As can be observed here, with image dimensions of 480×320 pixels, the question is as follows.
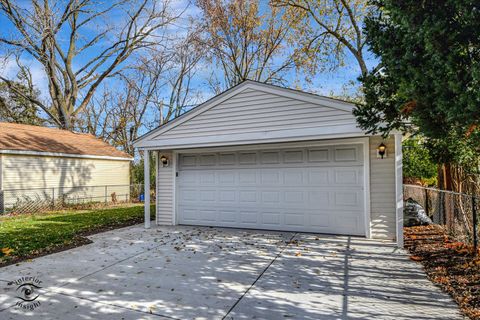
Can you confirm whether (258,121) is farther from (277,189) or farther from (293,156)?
(277,189)

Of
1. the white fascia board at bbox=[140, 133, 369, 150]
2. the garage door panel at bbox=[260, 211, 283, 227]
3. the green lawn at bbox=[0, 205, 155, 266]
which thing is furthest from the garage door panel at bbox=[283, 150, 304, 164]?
the green lawn at bbox=[0, 205, 155, 266]

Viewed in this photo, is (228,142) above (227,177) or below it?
above

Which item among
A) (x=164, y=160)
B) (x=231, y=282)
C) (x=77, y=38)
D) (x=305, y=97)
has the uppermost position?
(x=77, y=38)

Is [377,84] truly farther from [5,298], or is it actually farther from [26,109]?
[26,109]

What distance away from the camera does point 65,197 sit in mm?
14773

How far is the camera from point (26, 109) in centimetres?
2397

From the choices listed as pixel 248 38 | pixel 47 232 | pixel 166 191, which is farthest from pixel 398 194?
pixel 248 38

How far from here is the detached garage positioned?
6.75m

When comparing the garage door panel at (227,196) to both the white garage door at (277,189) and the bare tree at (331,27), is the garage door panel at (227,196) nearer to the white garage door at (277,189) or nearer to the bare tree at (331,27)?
the white garage door at (277,189)

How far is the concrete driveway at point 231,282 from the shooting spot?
133 inches

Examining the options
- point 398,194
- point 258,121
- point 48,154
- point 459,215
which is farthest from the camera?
point 48,154

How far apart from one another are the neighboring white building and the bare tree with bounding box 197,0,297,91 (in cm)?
892

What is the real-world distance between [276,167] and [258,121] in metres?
1.36

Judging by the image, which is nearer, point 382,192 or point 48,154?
point 382,192
